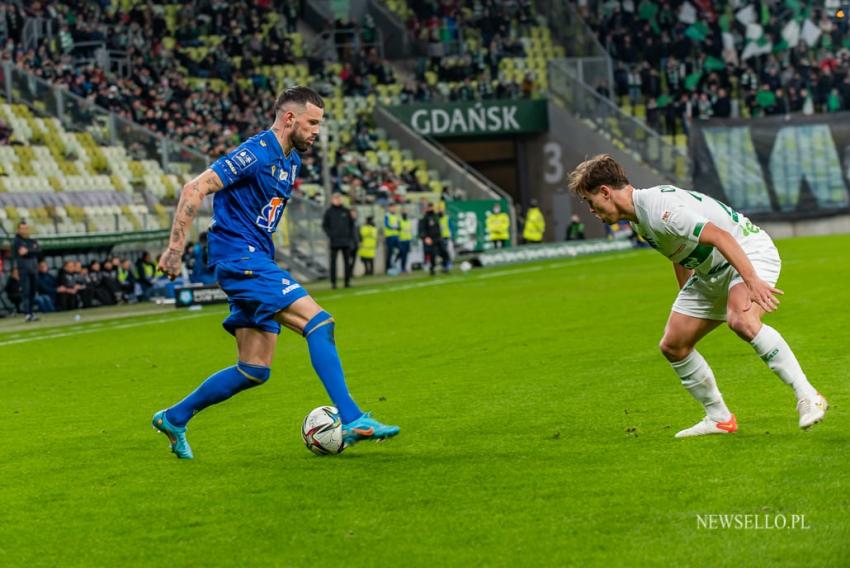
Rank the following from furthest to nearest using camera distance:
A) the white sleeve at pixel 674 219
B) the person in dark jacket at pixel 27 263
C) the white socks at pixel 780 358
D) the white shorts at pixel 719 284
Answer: the person in dark jacket at pixel 27 263 < the white shorts at pixel 719 284 < the white socks at pixel 780 358 < the white sleeve at pixel 674 219

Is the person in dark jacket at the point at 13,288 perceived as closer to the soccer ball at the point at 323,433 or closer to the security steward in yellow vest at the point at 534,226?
the security steward in yellow vest at the point at 534,226

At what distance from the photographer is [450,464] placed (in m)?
8.20

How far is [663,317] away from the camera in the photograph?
18.2 metres

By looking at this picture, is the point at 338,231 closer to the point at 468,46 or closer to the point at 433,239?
the point at 433,239

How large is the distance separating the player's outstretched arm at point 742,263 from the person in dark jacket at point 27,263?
65.0 ft

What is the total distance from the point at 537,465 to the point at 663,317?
→ 10.5 metres

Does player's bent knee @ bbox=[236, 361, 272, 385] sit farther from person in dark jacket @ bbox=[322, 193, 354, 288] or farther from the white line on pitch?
person in dark jacket @ bbox=[322, 193, 354, 288]

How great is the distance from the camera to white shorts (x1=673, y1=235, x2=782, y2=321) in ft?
27.2

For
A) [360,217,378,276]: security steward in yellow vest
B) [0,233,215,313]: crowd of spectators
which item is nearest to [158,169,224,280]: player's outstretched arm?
[0,233,215,313]: crowd of spectators

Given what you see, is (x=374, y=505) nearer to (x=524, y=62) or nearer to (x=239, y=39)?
(x=239, y=39)

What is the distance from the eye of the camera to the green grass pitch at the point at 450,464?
616cm

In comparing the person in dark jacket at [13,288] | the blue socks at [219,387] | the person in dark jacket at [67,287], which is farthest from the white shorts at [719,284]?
the person in dark jacket at [67,287]

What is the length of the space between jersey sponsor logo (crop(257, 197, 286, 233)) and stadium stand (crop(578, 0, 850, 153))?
41.2 meters

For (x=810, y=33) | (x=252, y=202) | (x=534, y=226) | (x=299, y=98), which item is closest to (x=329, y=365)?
(x=252, y=202)
